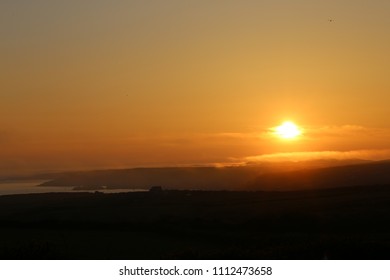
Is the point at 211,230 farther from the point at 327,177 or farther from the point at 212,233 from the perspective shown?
the point at 327,177

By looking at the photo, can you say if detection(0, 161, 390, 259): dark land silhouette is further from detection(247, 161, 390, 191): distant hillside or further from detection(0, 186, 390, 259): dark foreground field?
detection(247, 161, 390, 191): distant hillside

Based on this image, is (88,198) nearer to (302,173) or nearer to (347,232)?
(347,232)

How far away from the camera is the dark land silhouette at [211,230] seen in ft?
94.9

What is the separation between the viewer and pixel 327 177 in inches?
6009

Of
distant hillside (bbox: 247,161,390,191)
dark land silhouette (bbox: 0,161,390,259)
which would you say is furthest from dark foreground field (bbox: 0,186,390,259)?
distant hillside (bbox: 247,161,390,191)

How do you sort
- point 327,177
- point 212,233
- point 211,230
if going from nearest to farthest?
point 212,233 → point 211,230 → point 327,177

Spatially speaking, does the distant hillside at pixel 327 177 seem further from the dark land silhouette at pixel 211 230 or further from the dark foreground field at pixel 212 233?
the dark foreground field at pixel 212 233

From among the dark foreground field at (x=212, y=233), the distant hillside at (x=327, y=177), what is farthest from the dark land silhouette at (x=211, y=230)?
the distant hillside at (x=327, y=177)

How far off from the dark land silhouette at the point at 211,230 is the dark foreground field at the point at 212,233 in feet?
0.14

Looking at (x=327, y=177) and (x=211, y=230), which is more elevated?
(x=327, y=177)

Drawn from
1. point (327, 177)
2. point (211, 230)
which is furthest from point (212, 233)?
point (327, 177)

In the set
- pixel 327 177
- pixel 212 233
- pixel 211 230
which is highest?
pixel 327 177

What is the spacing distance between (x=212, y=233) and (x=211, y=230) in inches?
88.7

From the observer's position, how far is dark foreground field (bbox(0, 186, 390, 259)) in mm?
28516
